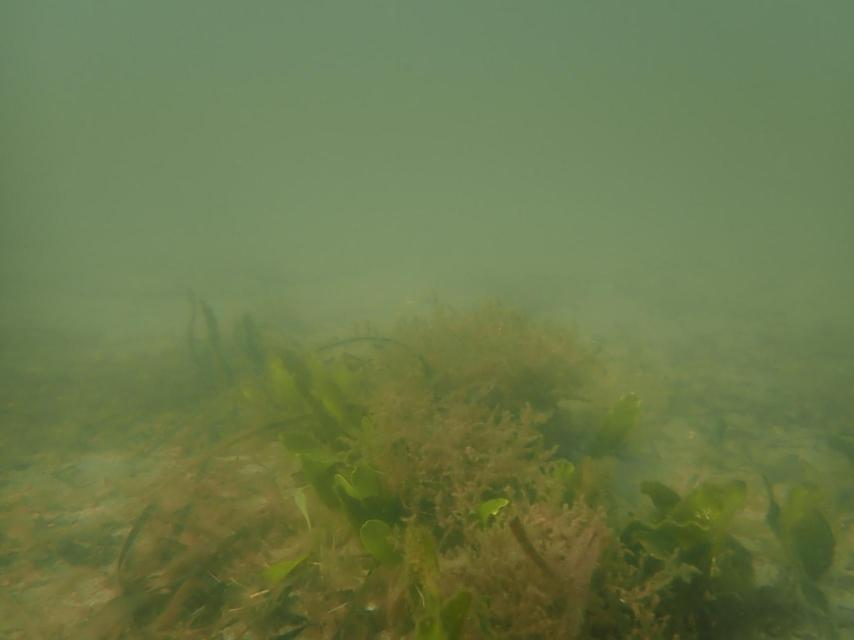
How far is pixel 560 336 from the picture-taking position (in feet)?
11.8

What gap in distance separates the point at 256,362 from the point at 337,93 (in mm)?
85412

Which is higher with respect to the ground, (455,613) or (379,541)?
(455,613)

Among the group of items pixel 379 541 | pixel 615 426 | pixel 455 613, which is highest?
pixel 455 613

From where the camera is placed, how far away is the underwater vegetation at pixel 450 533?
1577mm

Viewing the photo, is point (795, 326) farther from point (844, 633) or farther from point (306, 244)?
point (306, 244)

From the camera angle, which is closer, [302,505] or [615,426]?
[302,505]

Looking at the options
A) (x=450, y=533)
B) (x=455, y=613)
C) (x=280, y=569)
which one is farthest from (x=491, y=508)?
(x=280, y=569)

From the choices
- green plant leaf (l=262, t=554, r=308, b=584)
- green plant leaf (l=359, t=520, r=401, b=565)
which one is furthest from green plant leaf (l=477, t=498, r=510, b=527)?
green plant leaf (l=262, t=554, r=308, b=584)

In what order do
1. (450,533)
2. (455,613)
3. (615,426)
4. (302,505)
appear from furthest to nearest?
(615,426)
(302,505)
(450,533)
(455,613)

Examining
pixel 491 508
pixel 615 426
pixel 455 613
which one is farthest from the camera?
pixel 615 426

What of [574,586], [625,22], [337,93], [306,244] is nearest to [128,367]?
[574,586]

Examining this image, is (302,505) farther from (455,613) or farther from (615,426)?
(615,426)

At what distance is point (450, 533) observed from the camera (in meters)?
2.04

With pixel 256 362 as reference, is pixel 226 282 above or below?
below
